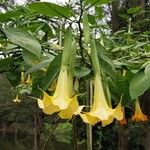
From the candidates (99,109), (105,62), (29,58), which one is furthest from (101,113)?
(29,58)

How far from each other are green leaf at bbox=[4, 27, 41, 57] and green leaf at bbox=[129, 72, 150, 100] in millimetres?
215

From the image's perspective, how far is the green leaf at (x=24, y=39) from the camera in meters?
0.83

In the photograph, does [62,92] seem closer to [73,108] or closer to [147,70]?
[73,108]

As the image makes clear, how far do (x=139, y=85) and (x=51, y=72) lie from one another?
0.19 metres

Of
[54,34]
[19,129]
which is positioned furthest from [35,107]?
[54,34]

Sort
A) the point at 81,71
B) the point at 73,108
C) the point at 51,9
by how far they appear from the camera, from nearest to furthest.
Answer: the point at 73,108 → the point at 51,9 → the point at 81,71

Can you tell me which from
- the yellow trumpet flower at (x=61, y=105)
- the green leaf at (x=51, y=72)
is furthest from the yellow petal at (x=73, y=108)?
the green leaf at (x=51, y=72)

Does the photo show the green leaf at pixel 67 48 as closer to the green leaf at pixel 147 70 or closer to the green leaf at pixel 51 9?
the green leaf at pixel 51 9

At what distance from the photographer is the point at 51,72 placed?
0.83 meters

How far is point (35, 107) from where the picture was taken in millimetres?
16219

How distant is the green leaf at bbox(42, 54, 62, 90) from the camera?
2.67ft

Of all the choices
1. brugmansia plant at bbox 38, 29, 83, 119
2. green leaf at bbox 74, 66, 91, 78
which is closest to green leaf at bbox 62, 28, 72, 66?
brugmansia plant at bbox 38, 29, 83, 119

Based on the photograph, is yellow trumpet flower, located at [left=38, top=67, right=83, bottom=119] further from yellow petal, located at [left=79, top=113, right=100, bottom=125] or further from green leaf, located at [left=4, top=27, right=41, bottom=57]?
green leaf, located at [left=4, top=27, right=41, bottom=57]

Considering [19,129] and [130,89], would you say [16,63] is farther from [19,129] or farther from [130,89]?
[19,129]
